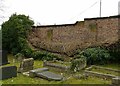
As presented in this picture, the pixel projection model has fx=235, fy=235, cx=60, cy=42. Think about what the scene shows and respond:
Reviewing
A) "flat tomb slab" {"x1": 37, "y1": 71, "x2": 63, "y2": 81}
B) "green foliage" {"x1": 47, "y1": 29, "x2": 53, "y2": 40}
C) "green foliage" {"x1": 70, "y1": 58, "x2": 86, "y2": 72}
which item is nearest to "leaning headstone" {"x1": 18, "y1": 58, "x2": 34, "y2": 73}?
"flat tomb slab" {"x1": 37, "y1": 71, "x2": 63, "y2": 81}

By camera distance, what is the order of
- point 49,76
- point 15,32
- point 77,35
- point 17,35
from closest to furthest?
point 49,76
point 77,35
point 17,35
point 15,32

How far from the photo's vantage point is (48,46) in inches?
795

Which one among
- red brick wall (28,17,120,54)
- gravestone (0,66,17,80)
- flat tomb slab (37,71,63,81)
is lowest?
flat tomb slab (37,71,63,81)

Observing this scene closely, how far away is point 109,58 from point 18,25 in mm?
10121

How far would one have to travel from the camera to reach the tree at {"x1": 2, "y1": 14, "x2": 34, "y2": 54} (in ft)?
72.5

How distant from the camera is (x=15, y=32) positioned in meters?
22.7

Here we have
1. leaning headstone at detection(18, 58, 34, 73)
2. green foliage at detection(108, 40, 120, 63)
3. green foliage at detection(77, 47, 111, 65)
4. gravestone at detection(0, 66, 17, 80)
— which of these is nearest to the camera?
gravestone at detection(0, 66, 17, 80)

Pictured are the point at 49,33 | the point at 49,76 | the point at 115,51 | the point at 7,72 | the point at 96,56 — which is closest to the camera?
the point at 49,76

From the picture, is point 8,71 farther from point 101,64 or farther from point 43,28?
point 43,28

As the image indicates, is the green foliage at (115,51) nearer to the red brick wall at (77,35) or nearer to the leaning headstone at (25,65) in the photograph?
the red brick wall at (77,35)

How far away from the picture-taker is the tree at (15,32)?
22.1 meters

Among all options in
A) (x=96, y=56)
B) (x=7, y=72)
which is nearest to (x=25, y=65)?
(x=7, y=72)

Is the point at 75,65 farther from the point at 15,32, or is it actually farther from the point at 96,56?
the point at 15,32

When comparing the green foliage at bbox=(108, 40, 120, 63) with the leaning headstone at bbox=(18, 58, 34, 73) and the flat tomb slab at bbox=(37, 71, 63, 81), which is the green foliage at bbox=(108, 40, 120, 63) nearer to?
the flat tomb slab at bbox=(37, 71, 63, 81)
